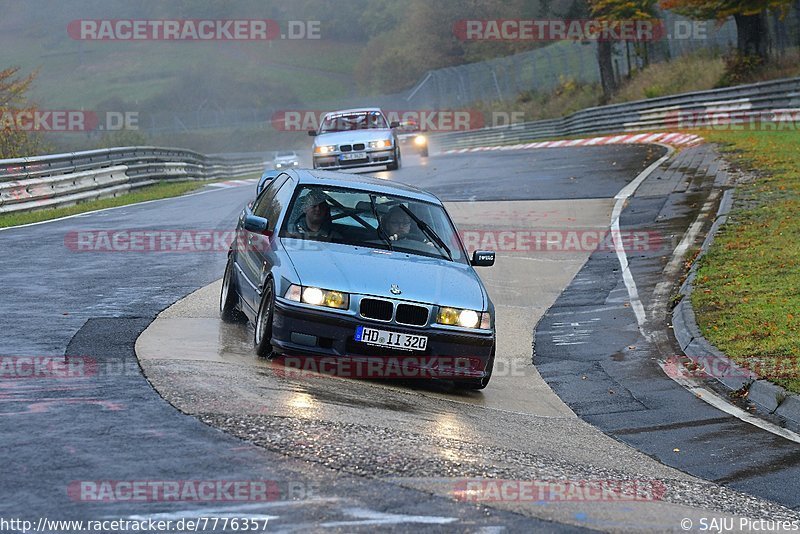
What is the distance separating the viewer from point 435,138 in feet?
200

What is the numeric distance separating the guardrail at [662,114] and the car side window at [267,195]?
79.0ft

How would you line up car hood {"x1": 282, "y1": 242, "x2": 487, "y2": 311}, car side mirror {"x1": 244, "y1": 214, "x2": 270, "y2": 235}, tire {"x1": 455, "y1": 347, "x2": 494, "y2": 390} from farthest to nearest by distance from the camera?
1. car side mirror {"x1": 244, "y1": 214, "x2": 270, "y2": 235}
2. tire {"x1": 455, "y1": 347, "x2": 494, "y2": 390}
3. car hood {"x1": 282, "y1": 242, "x2": 487, "y2": 311}

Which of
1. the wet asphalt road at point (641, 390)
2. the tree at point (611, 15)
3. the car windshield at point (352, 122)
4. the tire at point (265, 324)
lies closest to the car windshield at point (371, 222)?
the tire at point (265, 324)

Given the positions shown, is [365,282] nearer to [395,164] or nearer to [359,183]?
[359,183]

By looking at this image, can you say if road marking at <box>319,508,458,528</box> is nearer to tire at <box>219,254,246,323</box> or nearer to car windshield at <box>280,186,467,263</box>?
car windshield at <box>280,186,467,263</box>

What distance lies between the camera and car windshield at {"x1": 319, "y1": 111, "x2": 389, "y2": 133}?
95.0 ft

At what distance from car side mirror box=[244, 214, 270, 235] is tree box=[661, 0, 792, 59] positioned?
113ft

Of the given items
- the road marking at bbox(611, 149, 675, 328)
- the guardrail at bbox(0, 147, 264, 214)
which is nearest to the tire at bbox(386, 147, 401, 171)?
the road marking at bbox(611, 149, 675, 328)

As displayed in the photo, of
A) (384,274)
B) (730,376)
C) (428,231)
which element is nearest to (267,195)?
(428,231)

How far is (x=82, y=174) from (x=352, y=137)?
6090 mm

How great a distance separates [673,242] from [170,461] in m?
12.9

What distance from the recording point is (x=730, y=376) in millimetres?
10406

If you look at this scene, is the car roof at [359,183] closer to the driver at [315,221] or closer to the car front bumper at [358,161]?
the driver at [315,221]

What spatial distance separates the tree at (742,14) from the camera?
41281 mm
